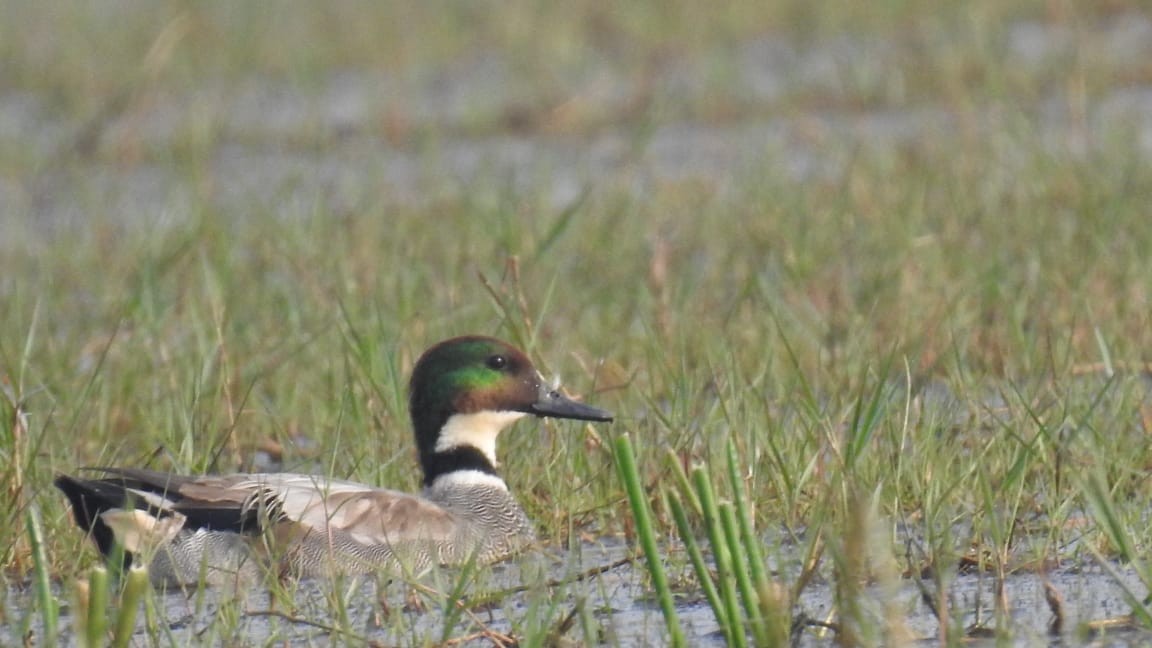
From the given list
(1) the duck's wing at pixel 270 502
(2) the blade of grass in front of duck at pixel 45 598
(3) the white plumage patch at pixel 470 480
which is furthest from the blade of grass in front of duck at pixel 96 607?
(3) the white plumage patch at pixel 470 480

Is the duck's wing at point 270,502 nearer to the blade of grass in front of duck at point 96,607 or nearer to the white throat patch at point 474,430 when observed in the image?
the white throat patch at point 474,430

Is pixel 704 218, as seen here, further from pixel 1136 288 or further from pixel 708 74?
pixel 708 74

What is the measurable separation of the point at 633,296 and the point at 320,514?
85.5 inches

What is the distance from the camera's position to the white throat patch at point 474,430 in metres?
5.31

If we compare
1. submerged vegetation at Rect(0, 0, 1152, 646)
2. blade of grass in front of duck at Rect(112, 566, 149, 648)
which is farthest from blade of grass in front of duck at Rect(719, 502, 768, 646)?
blade of grass in front of duck at Rect(112, 566, 149, 648)

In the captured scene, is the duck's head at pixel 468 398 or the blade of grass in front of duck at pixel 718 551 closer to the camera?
the blade of grass in front of duck at pixel 718 551

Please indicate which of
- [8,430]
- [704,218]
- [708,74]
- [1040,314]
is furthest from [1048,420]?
→ [708,74]

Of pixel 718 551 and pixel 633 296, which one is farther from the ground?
pixel 633 296

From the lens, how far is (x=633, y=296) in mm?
6746

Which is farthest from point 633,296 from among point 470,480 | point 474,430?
point 470,480

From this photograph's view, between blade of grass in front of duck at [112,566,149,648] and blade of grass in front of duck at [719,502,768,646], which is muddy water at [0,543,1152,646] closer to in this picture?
blade of grass in front of duck at [719,502,768,646]

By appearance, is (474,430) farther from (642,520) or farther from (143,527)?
(642,520)

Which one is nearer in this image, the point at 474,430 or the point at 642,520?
the point at 642,520

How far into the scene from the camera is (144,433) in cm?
576
